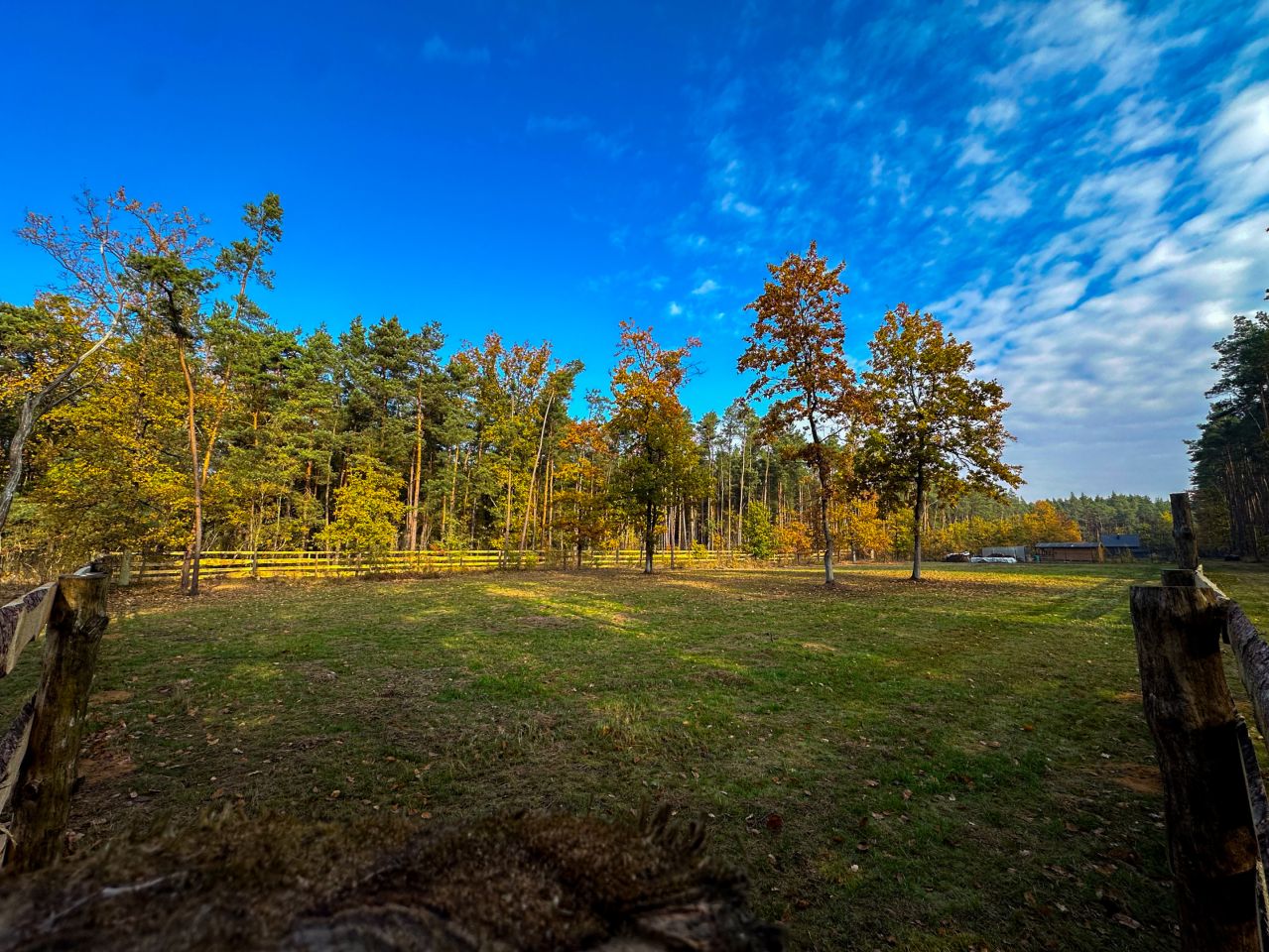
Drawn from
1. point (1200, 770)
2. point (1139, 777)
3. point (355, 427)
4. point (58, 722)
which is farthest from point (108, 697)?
point (355, 427)

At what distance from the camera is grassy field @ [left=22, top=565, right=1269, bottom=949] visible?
2.89m

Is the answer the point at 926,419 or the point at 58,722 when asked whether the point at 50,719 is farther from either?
the point at 926,419

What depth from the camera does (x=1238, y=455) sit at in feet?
145

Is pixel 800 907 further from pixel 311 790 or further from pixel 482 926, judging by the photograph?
pixel 311 790

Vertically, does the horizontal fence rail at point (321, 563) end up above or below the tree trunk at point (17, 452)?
below

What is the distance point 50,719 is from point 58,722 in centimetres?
4

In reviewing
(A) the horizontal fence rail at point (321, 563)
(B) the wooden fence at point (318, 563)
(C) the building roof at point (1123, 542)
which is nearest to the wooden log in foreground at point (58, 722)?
(A) the horizontal fence rail at point (321, 563)

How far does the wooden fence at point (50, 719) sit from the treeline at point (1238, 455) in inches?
1885

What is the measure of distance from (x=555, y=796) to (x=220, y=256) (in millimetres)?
19888

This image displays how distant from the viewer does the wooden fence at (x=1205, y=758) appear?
206 cm

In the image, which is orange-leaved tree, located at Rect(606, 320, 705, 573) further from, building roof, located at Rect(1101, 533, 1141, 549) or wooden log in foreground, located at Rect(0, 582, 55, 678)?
building roof, located at Rect(1101, 533, 1141, 549)

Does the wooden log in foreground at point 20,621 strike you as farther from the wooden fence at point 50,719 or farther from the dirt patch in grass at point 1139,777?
the dirt patch in grass at point 1139,777

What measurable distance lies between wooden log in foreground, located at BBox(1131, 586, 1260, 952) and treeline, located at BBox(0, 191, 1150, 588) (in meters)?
15.7

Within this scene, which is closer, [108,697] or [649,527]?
[108,697]
